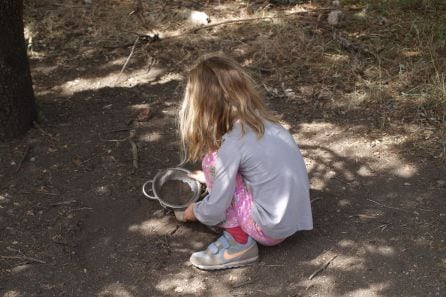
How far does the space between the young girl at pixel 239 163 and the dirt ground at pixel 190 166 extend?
0.57 ft

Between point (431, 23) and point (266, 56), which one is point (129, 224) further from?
point (431, 23)

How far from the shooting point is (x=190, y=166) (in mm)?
3943

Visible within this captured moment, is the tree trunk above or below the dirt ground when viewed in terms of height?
above

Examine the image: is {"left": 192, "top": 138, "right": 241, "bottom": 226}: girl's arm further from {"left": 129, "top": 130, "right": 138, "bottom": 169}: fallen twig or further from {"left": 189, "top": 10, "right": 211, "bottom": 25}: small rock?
{"left": 189, "top": 10, "right": 211, "bottom": 25}: small rock

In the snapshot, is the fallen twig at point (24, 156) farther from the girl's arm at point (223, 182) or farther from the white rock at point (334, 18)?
the white rock at point (334, 18)

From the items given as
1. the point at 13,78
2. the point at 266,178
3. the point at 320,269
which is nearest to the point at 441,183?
the point at 320,269

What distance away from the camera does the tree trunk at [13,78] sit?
3758 millimetres

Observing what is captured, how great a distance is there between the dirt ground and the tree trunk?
0.41 feet

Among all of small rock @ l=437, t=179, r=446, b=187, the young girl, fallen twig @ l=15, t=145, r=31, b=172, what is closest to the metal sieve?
the young girl

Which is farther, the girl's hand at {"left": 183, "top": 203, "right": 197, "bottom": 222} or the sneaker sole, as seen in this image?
the girl's hand at {"left": 183, "top": 203, "right": 197, "bottom": 222}

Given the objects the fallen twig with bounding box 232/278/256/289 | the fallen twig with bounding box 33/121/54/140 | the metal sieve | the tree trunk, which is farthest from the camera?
the fallen twig with bounding box 33/121/54/140

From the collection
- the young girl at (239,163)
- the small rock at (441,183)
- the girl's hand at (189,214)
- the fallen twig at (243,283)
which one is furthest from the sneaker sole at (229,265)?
the small rock at (441,183)

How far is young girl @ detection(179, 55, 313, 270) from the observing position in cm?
290

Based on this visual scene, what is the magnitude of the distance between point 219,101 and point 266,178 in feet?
1.46
